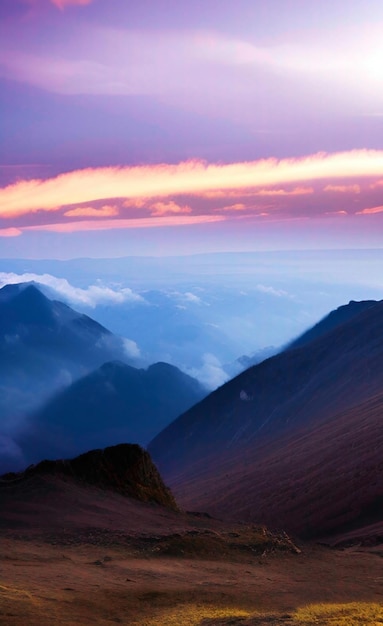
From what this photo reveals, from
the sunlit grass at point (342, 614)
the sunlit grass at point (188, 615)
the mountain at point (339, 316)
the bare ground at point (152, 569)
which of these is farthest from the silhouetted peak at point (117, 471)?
the mountain at point (339, 316)

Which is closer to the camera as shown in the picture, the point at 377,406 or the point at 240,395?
the point at 377,406

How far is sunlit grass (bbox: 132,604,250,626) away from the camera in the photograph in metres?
18.5

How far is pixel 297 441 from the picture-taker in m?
86.4

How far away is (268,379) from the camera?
14012 centimetres

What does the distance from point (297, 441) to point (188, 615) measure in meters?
68.8

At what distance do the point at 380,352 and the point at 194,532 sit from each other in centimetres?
8718

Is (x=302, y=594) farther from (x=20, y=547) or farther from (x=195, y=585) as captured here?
(x=20, y=547)

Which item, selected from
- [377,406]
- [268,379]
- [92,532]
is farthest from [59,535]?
[268,379]

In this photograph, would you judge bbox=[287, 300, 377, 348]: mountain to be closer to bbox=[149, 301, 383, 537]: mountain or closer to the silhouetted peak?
bbox=[149, 301, 383, 537]: mountain

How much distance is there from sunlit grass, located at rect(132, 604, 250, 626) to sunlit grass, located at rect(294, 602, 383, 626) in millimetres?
1749

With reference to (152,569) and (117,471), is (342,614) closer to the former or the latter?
(152,569)

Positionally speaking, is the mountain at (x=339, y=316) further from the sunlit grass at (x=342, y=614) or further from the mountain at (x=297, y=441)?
the sunlit grass at (x=342, y=614)

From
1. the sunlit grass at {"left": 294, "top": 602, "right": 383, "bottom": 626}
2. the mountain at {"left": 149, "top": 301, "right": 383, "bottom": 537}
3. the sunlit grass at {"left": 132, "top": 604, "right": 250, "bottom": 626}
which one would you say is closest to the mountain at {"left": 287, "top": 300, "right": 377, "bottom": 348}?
the mountain at {"left": 149, "top": 301, "right": 383, "bottom": 537}

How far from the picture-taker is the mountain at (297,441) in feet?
180
